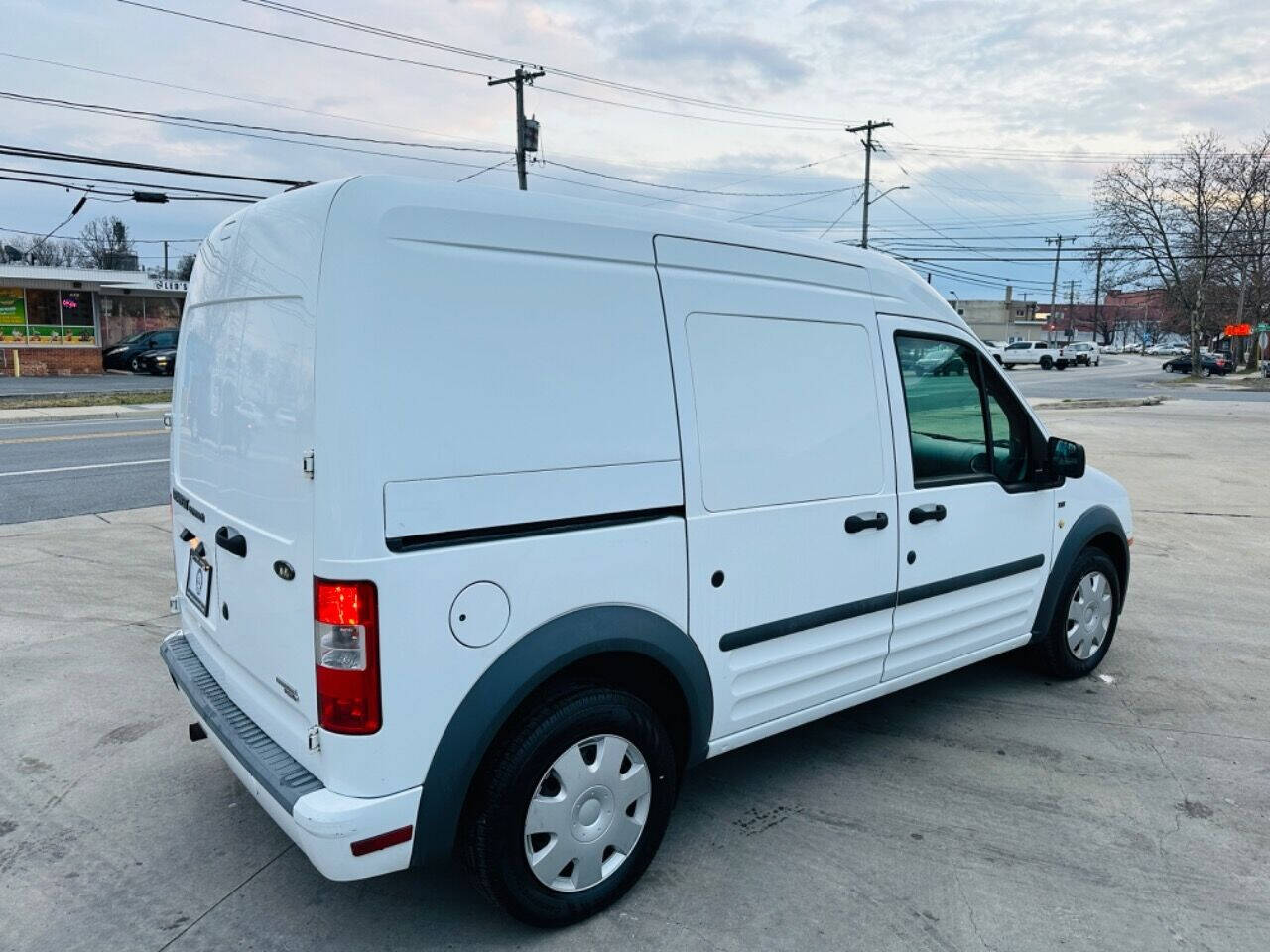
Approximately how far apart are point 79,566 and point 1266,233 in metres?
62.3

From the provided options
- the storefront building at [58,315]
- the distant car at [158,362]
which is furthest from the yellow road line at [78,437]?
the storefront building at [58,315]

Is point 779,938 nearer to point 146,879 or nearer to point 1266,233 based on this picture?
point 146,879

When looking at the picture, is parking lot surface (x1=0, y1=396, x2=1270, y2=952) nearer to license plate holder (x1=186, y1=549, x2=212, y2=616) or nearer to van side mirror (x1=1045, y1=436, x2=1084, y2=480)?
license plate holder (x1=186, y1=549, x2=212, y2=616)

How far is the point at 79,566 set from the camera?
22.1 feet

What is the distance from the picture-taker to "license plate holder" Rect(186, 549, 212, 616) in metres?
3.16

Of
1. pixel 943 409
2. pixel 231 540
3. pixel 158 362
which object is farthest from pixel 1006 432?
pixel 158 362

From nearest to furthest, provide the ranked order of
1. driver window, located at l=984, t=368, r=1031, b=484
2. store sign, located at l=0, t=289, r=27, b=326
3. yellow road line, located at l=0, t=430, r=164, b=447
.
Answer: driver window, located at l=984, t=368, r=1031, b=484
yellow road line, located at l=0, t=430, r=164, b=447
store sign, located at l=0, t=289, r=27, b=326

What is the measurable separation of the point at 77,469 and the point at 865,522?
36.3 feet

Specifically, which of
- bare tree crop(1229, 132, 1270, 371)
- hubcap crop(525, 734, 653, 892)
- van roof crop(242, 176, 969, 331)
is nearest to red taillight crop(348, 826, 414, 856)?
hubcap crop(525, 734, 653, 892)

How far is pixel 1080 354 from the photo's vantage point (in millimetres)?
65812

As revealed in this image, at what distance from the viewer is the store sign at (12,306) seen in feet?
108

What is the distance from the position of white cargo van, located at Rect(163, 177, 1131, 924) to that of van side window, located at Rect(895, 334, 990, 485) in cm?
3

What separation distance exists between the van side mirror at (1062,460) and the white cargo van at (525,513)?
2.78ft

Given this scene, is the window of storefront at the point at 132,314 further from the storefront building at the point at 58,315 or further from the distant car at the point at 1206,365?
the distant car at the point at 1206,365
